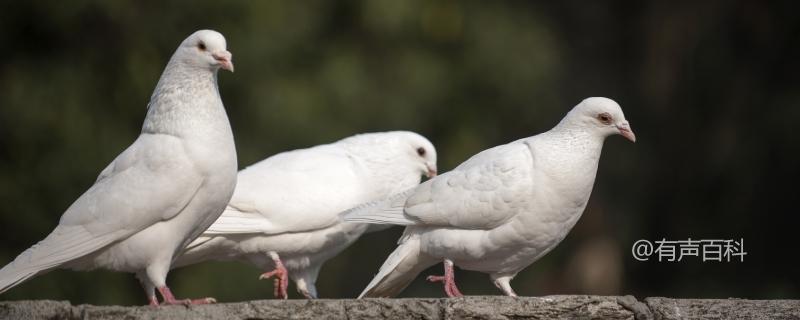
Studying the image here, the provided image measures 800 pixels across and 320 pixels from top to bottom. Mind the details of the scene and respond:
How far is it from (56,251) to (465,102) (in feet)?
30.4

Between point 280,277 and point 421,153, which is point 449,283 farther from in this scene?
point 421,153

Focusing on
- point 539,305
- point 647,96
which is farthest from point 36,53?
point 539,305

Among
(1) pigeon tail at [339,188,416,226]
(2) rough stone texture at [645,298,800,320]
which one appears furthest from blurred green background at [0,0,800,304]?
(2) rough stone texture at [645,298,800,320]

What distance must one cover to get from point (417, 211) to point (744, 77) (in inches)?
392

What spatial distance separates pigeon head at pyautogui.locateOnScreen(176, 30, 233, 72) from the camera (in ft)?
21.5

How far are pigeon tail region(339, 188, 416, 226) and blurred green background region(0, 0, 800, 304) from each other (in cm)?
618

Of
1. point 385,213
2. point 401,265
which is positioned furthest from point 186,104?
point 401,265

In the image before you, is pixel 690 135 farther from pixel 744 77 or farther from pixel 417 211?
pixel 417 211

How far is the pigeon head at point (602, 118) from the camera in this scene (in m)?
6.93

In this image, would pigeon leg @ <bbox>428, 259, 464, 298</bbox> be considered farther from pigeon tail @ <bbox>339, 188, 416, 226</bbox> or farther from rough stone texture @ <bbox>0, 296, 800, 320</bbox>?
rough stone texture @ <bbox>0, 296, 800, 320</bbox>

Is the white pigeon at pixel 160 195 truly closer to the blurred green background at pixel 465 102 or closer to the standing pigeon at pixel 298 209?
the standing pigeon at pixel 298 209

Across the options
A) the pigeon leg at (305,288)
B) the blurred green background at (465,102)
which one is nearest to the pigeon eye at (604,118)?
the pigeon leg at (305,288)

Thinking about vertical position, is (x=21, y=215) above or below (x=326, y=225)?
below

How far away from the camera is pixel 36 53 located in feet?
46.1
